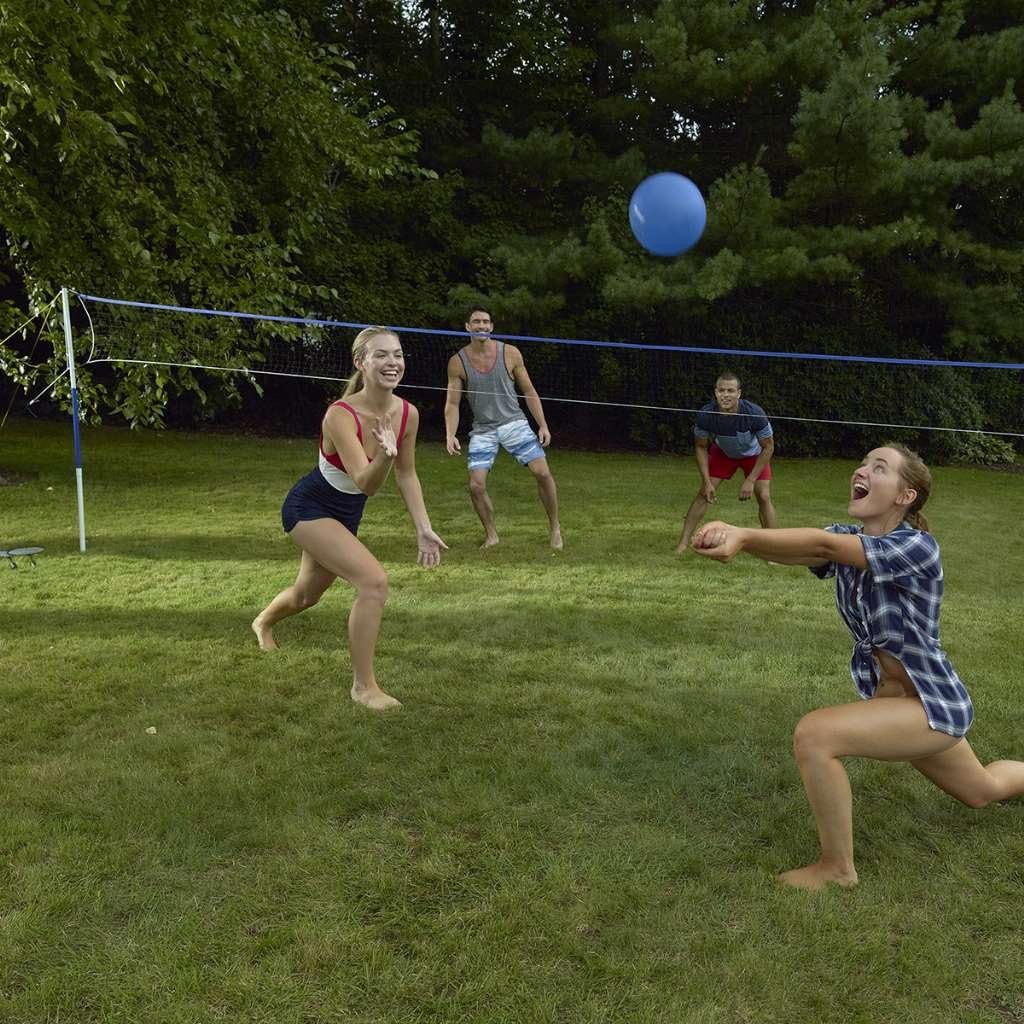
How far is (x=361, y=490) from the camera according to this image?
4.48m

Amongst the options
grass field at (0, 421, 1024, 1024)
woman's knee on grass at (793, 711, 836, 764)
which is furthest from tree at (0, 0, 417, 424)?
woman's knee on grass at (793, 711, 836, 764)

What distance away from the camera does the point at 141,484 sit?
1148 cm

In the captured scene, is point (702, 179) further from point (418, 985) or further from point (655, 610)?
point (418, 985)

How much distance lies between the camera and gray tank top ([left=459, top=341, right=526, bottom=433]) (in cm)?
782

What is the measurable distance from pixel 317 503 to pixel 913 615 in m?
2.79

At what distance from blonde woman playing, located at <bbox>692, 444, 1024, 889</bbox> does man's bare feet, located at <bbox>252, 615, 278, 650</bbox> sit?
318 cm

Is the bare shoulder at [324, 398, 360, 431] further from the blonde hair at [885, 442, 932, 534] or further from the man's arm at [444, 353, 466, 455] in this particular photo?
the man's arm at [444, 353, 466, 455]

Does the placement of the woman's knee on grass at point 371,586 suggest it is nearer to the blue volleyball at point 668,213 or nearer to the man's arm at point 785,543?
the man's arm at point 785,543

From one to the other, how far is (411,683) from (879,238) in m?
13.2

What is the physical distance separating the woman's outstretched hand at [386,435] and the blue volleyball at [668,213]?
5.26 metres

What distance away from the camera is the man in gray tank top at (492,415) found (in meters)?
7.83

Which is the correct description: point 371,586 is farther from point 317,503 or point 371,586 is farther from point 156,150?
point 156,150

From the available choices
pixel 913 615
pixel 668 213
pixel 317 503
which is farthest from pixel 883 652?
pixel 668 213

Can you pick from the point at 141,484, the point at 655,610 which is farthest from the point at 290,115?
the point at 655,610
